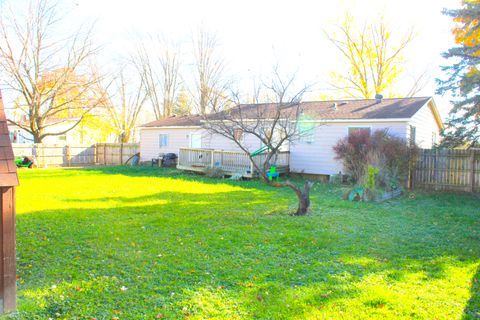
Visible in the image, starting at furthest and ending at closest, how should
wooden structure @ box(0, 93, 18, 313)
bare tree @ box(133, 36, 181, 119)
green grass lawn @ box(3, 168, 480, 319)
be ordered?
bare tree @ box(133, 36, 181, 119) < green grass lawn @ box(3, 168, 480, 319) < wooden structure @ box(0, 93, 18, 313)

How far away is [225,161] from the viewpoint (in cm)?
1683

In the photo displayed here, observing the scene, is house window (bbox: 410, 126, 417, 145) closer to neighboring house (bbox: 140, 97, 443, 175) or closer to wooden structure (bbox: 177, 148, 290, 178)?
neighboring house (bbox: 140, 97, 443, 175)

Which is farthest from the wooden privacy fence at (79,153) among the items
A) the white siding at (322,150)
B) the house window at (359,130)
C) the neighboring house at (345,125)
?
the house window at (359,130)

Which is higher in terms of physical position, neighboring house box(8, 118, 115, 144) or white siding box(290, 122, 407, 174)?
neighboring house box(8, 118, 115, 144)

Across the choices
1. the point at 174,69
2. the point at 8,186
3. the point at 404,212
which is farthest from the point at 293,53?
the point at 174,69

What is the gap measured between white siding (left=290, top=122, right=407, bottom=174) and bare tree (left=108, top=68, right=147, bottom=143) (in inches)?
903

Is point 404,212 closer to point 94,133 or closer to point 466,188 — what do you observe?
point 466,188

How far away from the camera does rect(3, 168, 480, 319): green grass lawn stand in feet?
12.6

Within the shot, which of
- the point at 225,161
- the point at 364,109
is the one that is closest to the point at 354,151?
the point at 364,109

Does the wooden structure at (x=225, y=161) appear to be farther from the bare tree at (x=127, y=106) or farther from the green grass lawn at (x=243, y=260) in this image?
the bare tree at (x=127, y=106)

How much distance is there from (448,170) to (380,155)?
2942 millimetres

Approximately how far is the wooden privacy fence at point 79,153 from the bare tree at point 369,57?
17.0 metres

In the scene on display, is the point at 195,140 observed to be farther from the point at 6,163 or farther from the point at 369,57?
the point at 6,163

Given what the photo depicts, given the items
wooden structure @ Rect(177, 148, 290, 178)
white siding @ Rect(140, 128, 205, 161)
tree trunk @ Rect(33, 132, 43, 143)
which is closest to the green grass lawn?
wooden structure @ Rect(177, 148, 290, 178)
